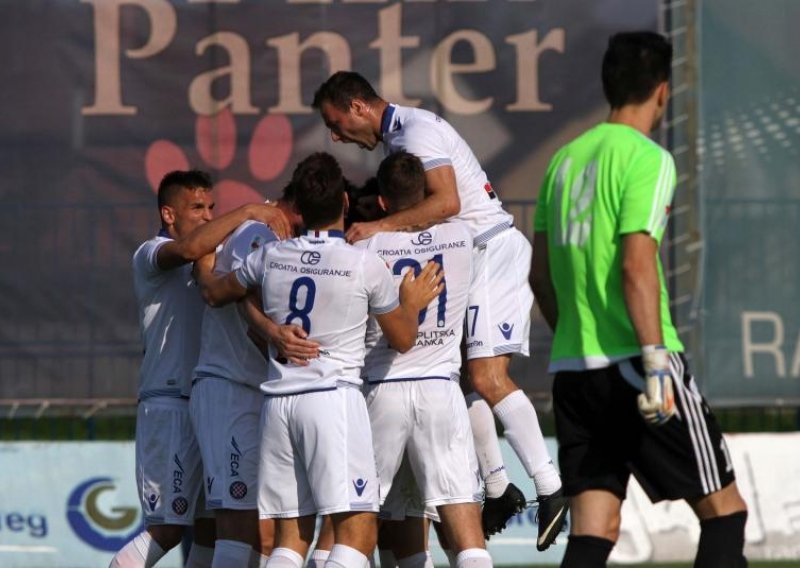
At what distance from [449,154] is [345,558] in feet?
5.96

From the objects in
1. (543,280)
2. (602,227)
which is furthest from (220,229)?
(602,227)

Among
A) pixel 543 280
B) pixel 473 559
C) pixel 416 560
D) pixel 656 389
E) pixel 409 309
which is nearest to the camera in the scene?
pixel 656 389

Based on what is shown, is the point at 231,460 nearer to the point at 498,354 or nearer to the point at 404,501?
the point at 404,501

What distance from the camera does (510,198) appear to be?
9.68 m

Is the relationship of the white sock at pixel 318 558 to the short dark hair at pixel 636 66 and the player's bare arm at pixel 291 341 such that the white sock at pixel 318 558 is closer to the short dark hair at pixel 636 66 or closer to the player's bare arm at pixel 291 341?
the player's bare arm at pixel 291 341

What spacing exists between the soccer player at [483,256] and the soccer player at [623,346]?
4.70 feet

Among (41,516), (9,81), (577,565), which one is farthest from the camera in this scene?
(9,81)

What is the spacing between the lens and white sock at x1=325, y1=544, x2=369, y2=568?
6125 millimetres

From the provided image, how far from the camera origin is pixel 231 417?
681 centimetres

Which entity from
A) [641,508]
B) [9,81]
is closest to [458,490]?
[641,508]

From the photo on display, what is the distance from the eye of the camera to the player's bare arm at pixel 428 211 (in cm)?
663

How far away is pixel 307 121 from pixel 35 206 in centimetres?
160

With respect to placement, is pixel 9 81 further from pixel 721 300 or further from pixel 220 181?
pixel 721 300

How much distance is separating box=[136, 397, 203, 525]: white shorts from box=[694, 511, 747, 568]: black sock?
2530 millimetres
